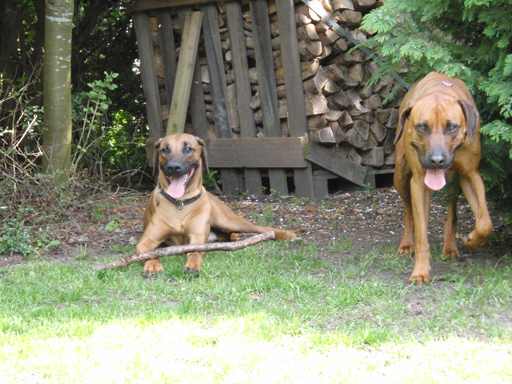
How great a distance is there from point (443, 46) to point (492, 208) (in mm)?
1627

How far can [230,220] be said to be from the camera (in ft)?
19.5

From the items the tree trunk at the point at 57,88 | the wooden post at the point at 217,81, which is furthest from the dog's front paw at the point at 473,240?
the wooden post at the point at 217,81

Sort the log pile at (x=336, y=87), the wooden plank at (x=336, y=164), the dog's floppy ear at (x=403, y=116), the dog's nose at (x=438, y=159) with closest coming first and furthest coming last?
the dog's nose at (x=438, y=159) → the dog's floppy ear at (x=403, y=116) → the log pile at (x=336, y=87) → the wooden plank at (x=336, y=164)

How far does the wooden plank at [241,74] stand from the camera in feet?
25.1

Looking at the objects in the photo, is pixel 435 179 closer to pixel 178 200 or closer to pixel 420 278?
pixel 420 278

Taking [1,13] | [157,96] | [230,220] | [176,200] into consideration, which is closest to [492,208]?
[230,220]

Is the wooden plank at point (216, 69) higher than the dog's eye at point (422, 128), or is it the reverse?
the wooden plank at point (216, 69)

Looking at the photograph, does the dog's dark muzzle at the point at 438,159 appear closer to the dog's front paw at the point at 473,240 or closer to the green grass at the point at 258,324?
the dog's front paw at the point at 473,240

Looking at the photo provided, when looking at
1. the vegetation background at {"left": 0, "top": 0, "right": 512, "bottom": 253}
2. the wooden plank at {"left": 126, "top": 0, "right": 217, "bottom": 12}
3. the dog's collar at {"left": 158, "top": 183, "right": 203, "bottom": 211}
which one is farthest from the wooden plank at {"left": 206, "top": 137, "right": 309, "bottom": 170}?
the dog's collar at {"left": 158, "top": 183, "right": 203, "bottom": 211}

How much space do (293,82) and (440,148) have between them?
3.69 meters

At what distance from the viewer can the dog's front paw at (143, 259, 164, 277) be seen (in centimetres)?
468

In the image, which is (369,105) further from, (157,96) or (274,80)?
(157,96)

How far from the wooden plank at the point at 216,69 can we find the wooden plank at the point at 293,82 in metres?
0.95

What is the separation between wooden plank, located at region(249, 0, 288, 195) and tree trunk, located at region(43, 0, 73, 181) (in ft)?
7.18
